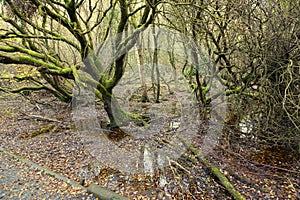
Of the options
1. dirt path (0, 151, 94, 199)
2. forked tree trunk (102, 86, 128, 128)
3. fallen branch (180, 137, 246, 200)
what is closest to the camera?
fallen branch (180, 137, 246, 200)

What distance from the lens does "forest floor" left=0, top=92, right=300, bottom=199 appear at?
3594 millimetres

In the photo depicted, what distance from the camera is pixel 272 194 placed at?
3.51 metres

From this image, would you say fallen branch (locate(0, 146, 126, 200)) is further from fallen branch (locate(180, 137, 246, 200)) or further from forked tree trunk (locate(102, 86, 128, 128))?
forked tree trunk (locate(102, 86, 128, 128))

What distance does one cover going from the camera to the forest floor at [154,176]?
3594mm

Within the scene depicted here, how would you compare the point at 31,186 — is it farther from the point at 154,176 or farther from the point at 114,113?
the point at 114,113

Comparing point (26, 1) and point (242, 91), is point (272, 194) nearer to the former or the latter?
point (242, 91)

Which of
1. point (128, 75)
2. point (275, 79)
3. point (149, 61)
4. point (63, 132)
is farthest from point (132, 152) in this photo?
point (128, 75)

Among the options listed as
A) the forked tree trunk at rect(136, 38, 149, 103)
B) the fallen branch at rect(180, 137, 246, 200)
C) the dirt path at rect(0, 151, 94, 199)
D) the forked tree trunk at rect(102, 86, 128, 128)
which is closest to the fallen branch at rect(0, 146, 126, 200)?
the dirt path at rect(0, 151, 94, 199)

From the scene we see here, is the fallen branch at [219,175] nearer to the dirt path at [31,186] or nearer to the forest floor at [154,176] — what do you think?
the forest floor at [154,176]

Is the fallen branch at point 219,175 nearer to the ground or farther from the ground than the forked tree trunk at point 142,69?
nearer to the ground

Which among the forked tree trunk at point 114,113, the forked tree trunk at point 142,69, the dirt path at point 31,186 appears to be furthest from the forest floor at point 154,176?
the forked tree trunk at point 142,69

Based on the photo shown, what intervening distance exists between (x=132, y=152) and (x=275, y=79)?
315cm

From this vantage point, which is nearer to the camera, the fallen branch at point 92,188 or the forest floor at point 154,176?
the fallen branch at point 92,188

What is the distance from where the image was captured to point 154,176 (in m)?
4.12
